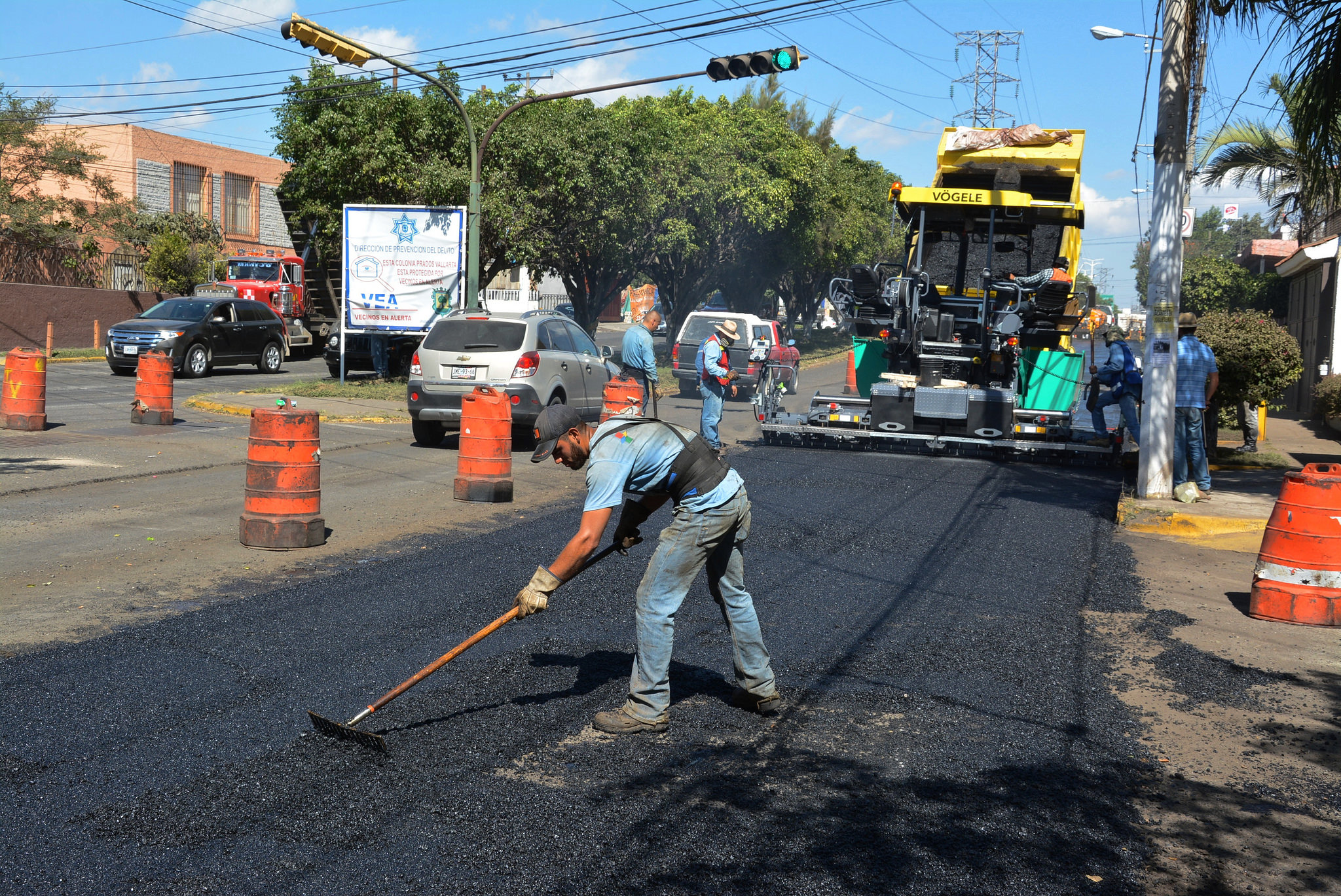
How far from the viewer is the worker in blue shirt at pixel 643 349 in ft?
48.6

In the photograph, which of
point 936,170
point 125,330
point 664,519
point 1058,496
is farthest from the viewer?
point 125,330

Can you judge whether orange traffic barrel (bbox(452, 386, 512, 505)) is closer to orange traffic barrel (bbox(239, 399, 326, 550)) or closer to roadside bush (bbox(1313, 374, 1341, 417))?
orange traffic barrel (bbox(239, 399, 326, 550))

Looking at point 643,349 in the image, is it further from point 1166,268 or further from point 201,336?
point 201,336

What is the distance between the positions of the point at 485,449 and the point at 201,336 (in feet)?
53.3

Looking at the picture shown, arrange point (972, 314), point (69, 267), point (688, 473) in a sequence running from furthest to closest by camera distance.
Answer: point (69, 267) < point (972, 314) < point (688, 473)

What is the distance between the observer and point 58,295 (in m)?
33.7

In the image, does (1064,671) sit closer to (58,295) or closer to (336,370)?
(336,370)

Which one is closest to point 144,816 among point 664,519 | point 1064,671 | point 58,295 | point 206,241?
point 1064,671

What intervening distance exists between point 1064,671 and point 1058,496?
644 cm

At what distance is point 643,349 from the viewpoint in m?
15.0

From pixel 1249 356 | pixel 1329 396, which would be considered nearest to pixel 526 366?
pixel 1249 356

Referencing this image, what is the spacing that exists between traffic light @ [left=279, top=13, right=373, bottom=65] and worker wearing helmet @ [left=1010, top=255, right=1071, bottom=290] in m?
10.2

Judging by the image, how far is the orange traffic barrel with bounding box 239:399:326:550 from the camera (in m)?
8.72

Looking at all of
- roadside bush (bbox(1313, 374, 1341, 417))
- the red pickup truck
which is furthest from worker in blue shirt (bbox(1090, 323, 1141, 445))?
the red pickup truck
